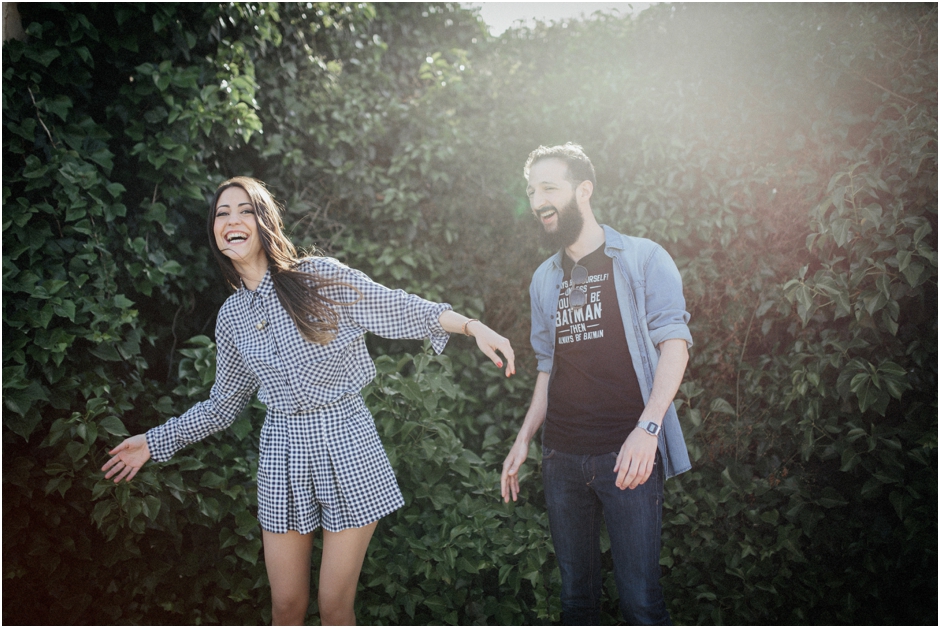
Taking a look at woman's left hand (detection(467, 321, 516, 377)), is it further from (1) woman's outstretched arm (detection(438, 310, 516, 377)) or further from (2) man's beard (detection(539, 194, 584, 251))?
(2) man's beard (detection(539, 194, 584, 251))

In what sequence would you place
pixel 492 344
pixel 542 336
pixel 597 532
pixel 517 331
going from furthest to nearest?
1. pixel 517 331
2. pixel 542 336
3. pixel 597 532
4. pixel 492 344

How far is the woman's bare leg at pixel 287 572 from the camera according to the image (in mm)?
2164

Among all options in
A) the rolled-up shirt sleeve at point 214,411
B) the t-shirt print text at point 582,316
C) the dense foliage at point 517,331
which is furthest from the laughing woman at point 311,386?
the dense foliage at point 517,331

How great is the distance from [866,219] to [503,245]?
1896 mm

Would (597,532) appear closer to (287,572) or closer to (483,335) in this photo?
(483,335)

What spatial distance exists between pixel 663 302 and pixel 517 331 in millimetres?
1382

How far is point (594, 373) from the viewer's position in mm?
2359

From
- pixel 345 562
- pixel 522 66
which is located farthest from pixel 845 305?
pixel 522 66

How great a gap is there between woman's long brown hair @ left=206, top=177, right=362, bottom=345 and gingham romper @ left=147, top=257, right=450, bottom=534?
0.12 feet

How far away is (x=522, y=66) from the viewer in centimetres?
449

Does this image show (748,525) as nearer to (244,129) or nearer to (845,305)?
(845,305)

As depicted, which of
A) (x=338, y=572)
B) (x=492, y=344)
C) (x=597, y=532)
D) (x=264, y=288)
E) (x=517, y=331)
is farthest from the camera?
(x=517, y=331)

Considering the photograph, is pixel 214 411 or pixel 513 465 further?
pixel 513 465

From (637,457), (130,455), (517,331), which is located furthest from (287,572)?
(517,331)
